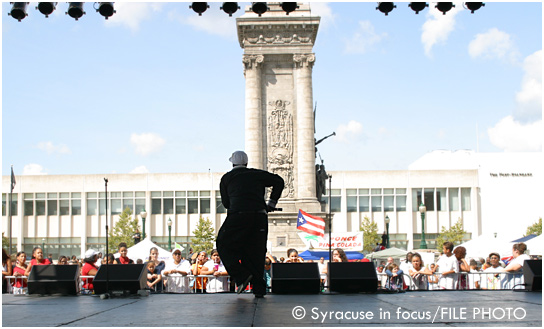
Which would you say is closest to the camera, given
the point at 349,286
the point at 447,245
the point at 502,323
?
the point at 502,323

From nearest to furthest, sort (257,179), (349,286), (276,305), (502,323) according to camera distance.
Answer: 1. (502,323)
2. (276,305)
3. (257,179)
4. (349,286)

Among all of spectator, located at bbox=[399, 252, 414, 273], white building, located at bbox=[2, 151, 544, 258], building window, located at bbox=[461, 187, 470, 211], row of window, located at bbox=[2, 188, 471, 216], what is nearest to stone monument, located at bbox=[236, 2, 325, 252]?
spectator, located at bbox=[399, 252, 414, 273]

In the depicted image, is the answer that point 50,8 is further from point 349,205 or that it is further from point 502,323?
point 349,205

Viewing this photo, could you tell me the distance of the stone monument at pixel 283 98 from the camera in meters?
37.6

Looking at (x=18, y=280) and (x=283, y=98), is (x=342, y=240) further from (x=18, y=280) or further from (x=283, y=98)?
(x=18, y=280)

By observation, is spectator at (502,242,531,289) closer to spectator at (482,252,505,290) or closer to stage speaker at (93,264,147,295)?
spectator at (482,252,505,290)

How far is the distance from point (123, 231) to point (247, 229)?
62.3m

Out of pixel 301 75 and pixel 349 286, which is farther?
pixel 301 75

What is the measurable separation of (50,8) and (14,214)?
67306 millimetres

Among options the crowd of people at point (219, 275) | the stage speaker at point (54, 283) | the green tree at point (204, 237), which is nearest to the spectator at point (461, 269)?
the crowd of people at point (219, 275)

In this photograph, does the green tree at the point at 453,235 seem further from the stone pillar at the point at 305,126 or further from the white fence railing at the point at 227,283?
the white fence railing at the point at 227,283

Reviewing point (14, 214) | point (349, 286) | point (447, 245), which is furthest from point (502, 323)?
point (14, 214)

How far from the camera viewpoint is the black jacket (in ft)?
32.1

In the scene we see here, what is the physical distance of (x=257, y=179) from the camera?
9.84 metres
